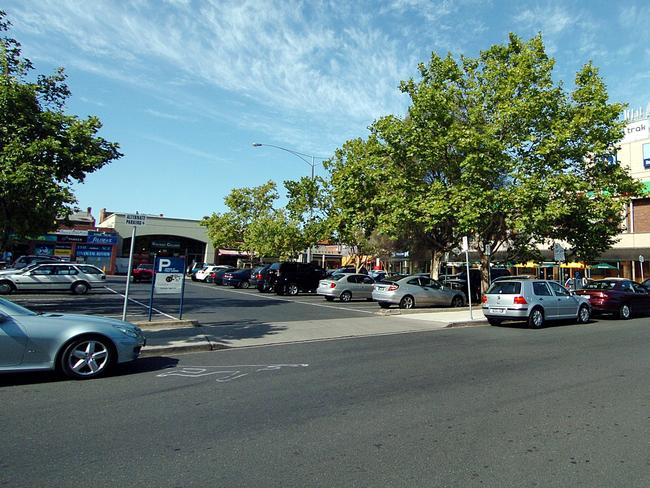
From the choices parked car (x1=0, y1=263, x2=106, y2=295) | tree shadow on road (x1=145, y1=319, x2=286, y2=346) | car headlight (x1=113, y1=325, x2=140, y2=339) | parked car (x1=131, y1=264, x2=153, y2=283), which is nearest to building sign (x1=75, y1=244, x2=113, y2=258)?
parked car (x1=131, y1=264, x2=153, y2=283)

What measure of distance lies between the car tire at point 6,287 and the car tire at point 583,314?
977 inches

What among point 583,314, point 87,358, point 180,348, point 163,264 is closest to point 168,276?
point 163,264

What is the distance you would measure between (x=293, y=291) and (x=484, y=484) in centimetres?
2576

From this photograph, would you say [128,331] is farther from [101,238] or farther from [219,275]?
[101,238]

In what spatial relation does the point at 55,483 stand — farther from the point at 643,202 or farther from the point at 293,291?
the point at 643,202

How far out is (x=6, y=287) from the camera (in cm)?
2359

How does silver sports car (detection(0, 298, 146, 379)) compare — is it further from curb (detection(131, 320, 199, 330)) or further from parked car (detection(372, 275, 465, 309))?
parked car (detection(372, 275, 465, 309))

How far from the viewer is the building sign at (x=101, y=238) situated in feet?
178

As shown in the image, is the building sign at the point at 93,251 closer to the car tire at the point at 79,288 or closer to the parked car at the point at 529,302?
the car tire at the point at 79,288

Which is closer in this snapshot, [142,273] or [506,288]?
[506,288]

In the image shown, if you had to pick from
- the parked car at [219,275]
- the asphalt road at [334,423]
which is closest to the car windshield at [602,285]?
the asphalt road at [334,423]

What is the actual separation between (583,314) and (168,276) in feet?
44.7

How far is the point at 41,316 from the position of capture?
7250mm

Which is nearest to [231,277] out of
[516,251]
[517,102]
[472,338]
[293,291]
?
[293,291]
